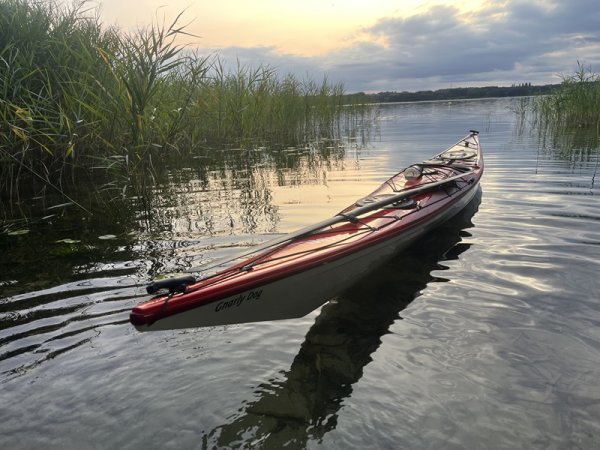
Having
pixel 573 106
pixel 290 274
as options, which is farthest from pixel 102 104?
pixel 573 106

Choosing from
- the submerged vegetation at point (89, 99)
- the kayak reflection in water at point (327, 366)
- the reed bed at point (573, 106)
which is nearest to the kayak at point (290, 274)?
the kayak reflection in water at point (327, 366)

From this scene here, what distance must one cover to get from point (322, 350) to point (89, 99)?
5.86 metres

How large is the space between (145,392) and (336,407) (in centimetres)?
111

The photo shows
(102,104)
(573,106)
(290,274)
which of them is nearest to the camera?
(290,274)

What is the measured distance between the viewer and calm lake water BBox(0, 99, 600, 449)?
2299 millimetres

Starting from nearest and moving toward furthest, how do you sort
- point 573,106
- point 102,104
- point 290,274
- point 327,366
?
1. point 327,366
2. point 290,274
3. point 102,104
4. point 573,106

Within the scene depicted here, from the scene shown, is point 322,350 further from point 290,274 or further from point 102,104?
point 102,104

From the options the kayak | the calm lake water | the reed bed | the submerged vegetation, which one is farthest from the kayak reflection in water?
the reed bed

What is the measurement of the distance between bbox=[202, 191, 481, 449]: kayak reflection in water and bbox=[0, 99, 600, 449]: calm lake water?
11 mm

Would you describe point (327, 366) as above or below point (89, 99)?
below

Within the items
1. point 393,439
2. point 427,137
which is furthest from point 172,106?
point 427,137

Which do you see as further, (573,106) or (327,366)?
(573,106)

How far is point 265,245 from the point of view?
3189 mm

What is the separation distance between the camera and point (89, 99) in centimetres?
691
